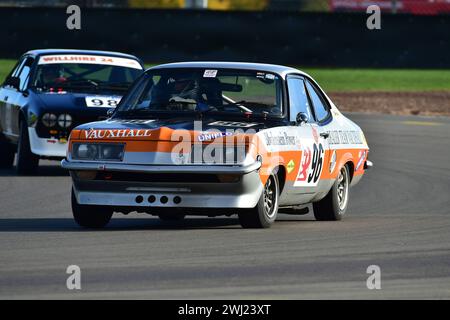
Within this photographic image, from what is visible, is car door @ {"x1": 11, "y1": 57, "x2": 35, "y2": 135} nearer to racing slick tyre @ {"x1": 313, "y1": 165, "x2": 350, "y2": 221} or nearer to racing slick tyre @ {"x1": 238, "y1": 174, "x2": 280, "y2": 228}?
racing slick tyre @ {"x1": 313, "y1": 165, "x2": 350, "y2": 221}

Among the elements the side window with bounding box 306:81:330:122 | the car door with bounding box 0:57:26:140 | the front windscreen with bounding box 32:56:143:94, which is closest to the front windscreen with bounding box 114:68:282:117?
the side window with bounding box 306:81:330:122

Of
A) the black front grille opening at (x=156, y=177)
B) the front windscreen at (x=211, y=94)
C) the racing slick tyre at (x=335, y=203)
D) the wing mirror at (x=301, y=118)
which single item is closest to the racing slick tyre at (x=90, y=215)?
the black front grille opening at (x=156, y=177)

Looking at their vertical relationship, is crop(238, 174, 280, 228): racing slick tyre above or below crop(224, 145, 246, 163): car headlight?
below

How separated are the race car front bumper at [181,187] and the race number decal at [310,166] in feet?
2.99

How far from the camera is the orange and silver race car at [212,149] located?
31.6 ft

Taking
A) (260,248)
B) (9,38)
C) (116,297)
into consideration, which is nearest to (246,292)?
(116,297)

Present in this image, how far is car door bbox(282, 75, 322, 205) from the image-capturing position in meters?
10.6

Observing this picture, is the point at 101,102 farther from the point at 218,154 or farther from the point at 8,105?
the point at 218,154

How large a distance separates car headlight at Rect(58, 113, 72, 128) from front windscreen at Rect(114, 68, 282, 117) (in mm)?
4631

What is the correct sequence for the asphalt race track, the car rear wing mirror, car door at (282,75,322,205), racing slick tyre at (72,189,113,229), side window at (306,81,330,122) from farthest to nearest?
side window at (306,81,330,122) → the car rear wing mirror → car door at (282,75,322,205) → racing slick tyre at (72,189,113,229) → the asphalt race track

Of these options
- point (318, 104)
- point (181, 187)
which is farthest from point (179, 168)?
point (318, 104)

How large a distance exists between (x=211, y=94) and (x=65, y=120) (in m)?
5.06

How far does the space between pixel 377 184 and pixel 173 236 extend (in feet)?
20.7

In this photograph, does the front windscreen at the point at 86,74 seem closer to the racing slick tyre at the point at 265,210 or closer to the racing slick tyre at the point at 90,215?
the racing slick tyre at the point at 90,215
